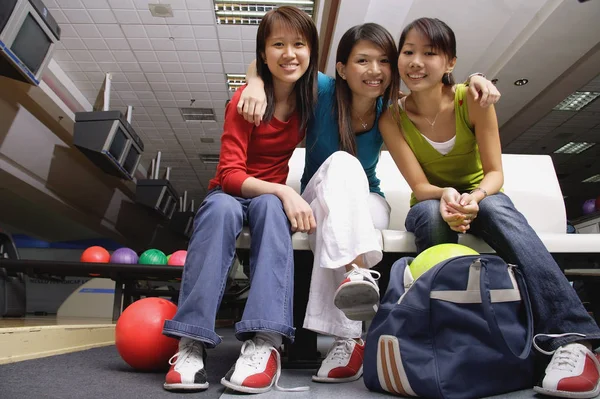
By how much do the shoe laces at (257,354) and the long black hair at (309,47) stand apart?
0.77m

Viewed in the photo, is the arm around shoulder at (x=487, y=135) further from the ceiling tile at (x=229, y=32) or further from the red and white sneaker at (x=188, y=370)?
the ceiling tile at (x=229, y=32)

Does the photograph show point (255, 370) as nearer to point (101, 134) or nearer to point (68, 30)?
point (101, 134)

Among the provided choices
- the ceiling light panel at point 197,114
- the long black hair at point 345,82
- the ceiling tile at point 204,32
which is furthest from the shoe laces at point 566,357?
the ceiling light panel at point 197,114

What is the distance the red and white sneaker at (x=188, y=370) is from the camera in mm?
1106

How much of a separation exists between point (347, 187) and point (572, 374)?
0.71m

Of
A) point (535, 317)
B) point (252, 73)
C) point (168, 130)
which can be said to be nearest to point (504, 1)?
point (252, 73)

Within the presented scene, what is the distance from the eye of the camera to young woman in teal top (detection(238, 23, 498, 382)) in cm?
128

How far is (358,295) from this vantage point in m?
1.21

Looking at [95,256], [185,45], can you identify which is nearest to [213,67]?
[185,45]

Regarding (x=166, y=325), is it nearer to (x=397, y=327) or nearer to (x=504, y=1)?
(x=397, y=327)

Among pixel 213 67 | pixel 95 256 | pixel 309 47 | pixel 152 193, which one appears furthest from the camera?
pixel 152 193

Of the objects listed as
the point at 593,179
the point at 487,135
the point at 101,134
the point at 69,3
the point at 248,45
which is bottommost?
the point at 487,135

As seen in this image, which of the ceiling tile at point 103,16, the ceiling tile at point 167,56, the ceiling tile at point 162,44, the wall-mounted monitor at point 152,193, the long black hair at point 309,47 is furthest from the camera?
the wall-mounted monitor at point 152,193

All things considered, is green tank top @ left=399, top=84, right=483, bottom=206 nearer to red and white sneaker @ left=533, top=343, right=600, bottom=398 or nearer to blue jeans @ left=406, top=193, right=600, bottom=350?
blue jeans @ left=406, top=193, right=600, bottom=350
